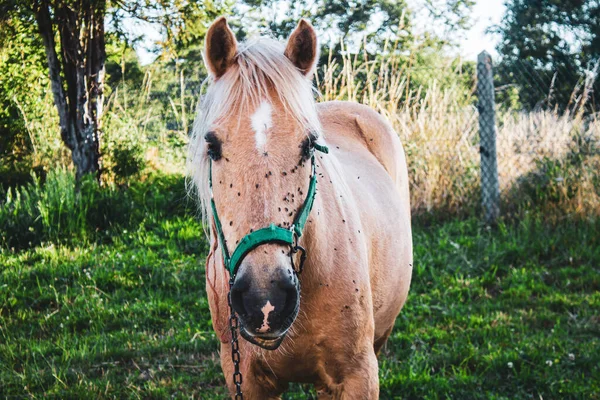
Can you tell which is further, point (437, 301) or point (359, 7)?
point (359, 7)

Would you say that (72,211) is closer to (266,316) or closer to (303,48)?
(303,48)

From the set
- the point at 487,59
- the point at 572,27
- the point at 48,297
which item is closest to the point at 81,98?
the point at 48,297

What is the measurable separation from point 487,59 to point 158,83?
771cm

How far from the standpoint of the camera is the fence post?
572 centimetres

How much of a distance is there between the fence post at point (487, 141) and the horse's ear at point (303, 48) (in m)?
4.33

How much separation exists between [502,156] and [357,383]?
4849 mm

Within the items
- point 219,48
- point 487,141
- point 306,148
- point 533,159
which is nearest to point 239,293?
point 306,148

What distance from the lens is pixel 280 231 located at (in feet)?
4.88

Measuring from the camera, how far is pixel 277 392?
2078 millimetres

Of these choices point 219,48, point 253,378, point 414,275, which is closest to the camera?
point 219,48

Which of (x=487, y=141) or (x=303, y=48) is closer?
(x=303, y=48)

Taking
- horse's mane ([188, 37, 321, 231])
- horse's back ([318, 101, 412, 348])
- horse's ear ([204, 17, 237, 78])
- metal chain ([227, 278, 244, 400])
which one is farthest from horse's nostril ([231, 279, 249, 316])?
horse's back ([318, 101, 412, 348])

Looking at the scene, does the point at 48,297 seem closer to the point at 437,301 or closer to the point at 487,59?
the point at 437,301

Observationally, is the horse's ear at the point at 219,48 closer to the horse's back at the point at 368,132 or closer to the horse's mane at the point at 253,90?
the horse's mane at the point at 253,90
